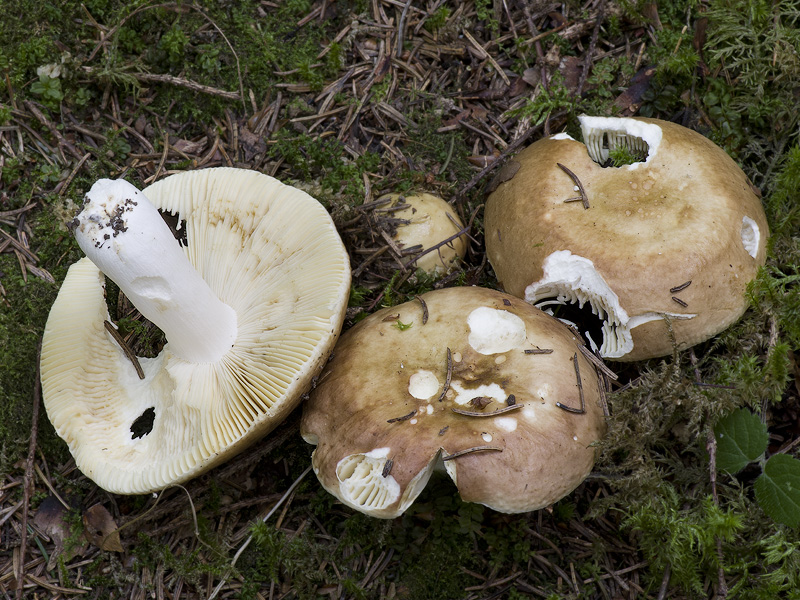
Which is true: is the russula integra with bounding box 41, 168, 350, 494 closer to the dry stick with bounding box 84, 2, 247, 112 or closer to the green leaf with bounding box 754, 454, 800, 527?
the dry stick with bounding box 84, 2, 247, 112

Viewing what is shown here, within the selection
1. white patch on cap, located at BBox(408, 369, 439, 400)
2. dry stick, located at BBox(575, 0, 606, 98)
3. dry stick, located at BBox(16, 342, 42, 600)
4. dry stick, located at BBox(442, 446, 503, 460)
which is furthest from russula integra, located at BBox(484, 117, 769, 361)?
dry stick, located at BBox(16, 342, 42, 600)

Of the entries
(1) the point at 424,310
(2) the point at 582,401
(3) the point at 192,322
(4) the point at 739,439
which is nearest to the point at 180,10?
(3) the point at 192,322

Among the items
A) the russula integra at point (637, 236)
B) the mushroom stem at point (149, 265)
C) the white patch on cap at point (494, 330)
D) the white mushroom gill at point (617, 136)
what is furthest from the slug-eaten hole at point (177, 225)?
the white mushroom gill at point (617, 136)

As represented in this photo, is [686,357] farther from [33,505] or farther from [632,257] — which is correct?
[33,505]

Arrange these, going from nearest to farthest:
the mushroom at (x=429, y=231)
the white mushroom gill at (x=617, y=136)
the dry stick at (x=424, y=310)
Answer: the dry stick at (x=424, y=310) < the white mushroom gill at (x=617, y=136) < the mushroom at (x=429, y=231)

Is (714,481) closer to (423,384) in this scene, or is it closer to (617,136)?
(423,384)

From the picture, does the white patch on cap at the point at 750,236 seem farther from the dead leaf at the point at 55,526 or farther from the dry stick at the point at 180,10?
the dead leaf at the point at 55,526
